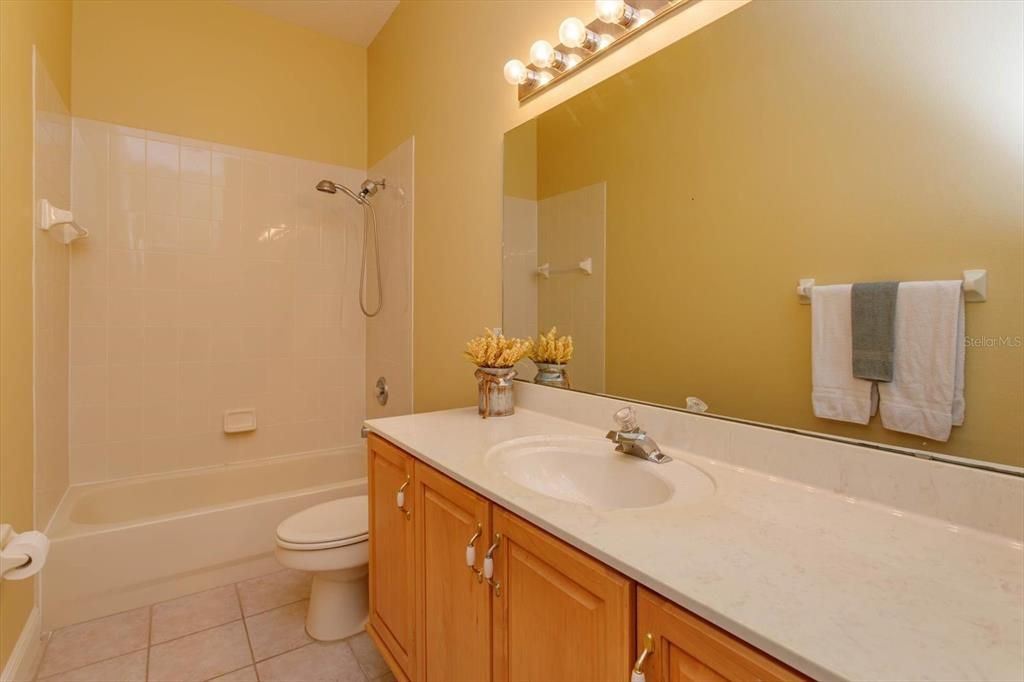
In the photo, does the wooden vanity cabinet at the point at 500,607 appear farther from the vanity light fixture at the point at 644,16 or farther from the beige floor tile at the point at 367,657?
the vanity light fixture at the point at 644,16

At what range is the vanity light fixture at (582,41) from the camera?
1235 mm

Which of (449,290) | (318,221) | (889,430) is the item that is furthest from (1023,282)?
(318,221)

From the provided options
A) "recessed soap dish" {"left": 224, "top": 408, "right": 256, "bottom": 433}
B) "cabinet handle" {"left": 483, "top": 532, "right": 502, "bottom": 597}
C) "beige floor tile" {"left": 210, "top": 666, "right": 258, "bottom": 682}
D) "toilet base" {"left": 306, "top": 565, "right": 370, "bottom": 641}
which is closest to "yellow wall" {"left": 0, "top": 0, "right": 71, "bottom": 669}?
"beige floor tile" {"left": 210, "top": 666, "right": 258, "bottom": 682}

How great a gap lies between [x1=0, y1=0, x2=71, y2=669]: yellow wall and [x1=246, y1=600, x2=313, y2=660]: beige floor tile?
2.20 ft

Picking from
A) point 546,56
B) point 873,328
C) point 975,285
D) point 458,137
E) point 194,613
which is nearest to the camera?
point 975,285

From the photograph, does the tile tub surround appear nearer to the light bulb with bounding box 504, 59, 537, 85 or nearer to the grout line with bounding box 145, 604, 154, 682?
the grout line with bounding box 145, 604, 154, 682

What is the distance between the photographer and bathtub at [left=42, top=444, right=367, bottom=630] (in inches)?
68.8

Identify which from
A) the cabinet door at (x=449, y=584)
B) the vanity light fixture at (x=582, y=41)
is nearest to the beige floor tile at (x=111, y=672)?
the cabinet door at (x=449, y=584)

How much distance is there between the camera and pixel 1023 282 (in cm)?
69

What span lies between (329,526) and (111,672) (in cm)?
79

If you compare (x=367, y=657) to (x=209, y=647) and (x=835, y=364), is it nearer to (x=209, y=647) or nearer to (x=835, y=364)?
(x=209, y=647)

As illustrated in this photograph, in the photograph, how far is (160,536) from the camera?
188 centimetres

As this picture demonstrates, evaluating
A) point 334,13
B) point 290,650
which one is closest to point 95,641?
point 290,650

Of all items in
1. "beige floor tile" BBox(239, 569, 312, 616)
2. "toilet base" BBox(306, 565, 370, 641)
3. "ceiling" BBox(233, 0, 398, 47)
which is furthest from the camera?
"ceiling" BBox(233, 0, 398, 47)
